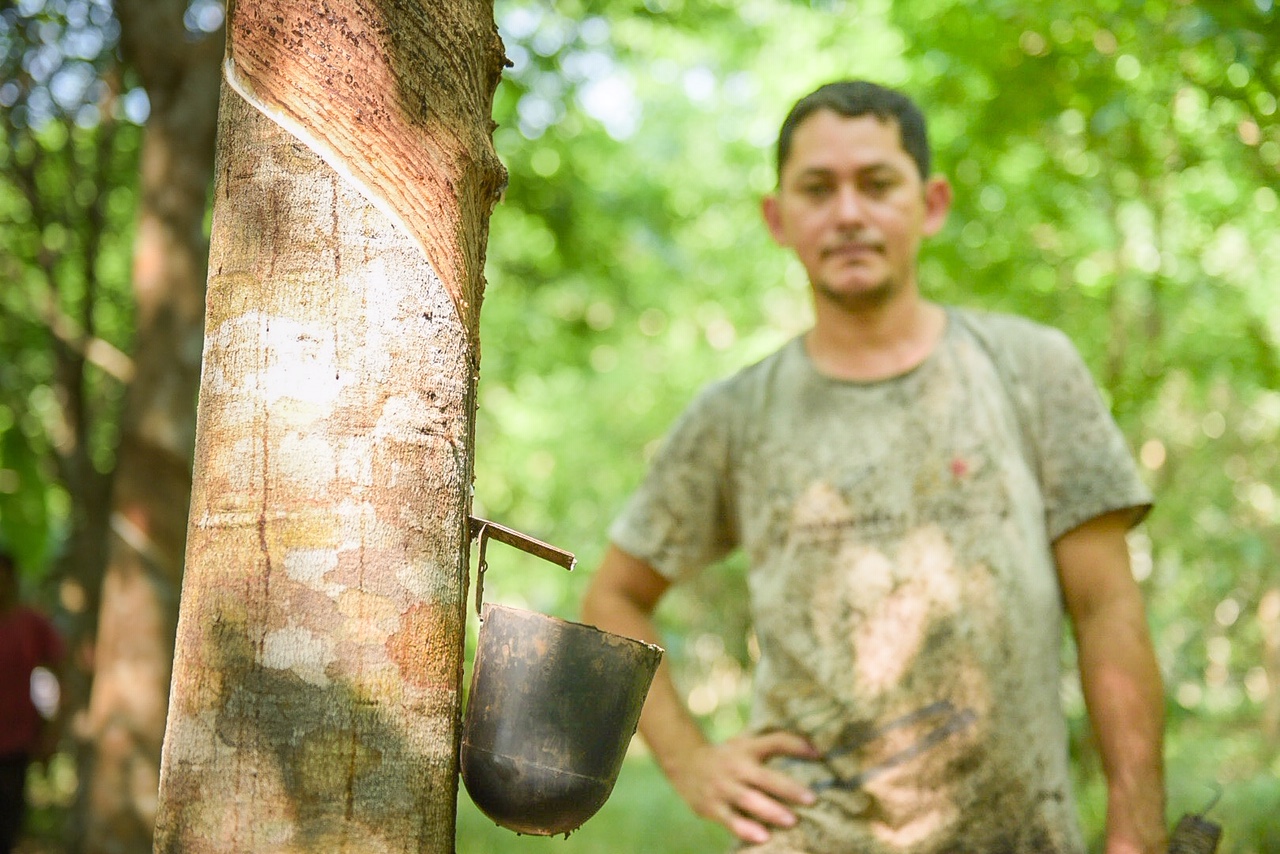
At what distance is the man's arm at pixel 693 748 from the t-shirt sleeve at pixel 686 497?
0.05 m

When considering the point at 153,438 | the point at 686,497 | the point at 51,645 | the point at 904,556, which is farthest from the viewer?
the point at 51,645

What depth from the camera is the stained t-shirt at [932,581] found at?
214 centimetres

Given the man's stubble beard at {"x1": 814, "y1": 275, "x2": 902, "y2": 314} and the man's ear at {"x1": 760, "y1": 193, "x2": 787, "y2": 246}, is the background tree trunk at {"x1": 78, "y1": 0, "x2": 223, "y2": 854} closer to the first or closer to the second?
the man's ear at {"x1": 760, "y1": 193, "x2": 787, "y2": 246}

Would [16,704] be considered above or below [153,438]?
below

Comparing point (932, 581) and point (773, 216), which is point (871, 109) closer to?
point (773, 216)

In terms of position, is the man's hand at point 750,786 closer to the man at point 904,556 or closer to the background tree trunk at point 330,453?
the man at point 904,556

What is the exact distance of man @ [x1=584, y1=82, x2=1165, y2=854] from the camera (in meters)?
2.14

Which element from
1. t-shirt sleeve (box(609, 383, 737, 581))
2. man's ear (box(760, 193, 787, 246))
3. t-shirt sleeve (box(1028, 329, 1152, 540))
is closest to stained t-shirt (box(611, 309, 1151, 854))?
t-shirt sleeve (box(1028, 329, 1152, 540))

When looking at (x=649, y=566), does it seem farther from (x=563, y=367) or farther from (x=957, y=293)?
(x=563, y=367)

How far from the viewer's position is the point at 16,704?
6.17 m

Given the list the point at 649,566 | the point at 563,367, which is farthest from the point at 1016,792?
the point at 563,367

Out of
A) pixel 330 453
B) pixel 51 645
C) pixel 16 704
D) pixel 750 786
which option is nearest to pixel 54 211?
pixel 51 645

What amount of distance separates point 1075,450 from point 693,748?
3.27 ft

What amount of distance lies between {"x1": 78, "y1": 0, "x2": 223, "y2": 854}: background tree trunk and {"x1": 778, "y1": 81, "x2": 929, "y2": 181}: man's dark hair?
3.47 m
